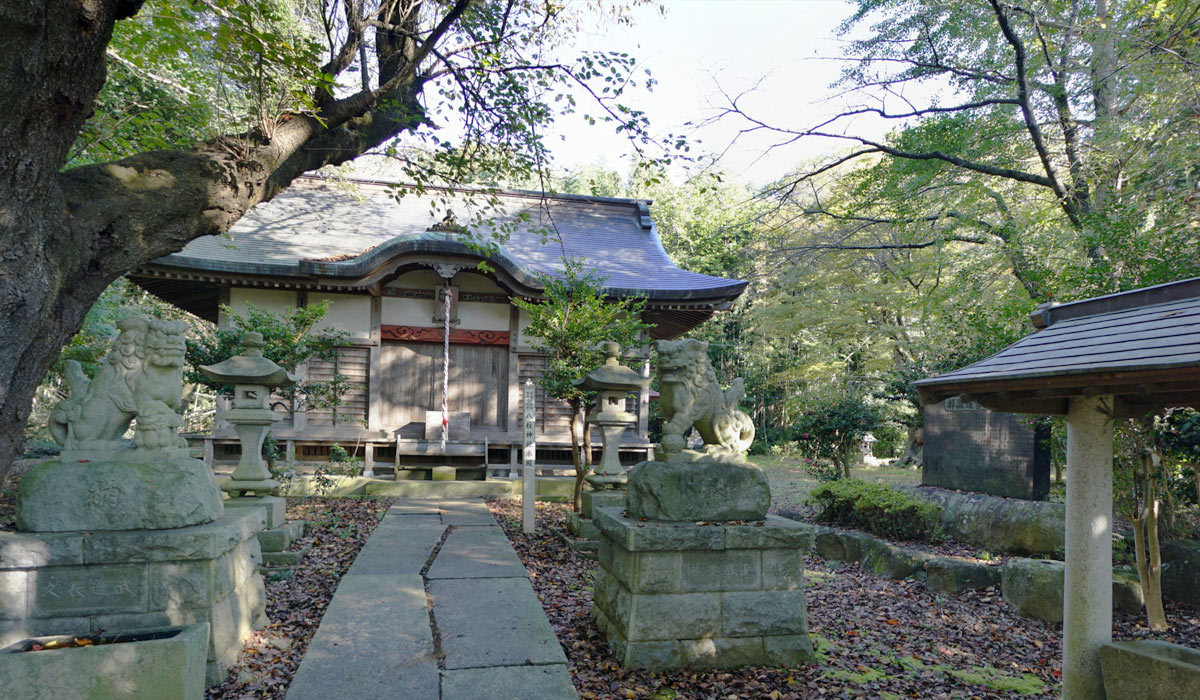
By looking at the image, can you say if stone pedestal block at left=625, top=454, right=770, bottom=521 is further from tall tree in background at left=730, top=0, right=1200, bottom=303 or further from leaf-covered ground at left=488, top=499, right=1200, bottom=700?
tall tree in background at left=730, top=0, right=1200, bottom=303

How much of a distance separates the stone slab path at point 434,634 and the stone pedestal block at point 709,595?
0.54 m

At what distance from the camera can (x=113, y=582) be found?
3088mm

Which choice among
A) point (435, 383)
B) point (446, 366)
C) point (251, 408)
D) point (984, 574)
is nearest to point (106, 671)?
point (251, 408)

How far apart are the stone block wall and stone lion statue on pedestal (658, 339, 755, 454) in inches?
109

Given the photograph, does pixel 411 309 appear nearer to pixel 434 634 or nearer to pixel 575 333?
pixel 575 333

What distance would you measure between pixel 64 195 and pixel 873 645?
18.8ft

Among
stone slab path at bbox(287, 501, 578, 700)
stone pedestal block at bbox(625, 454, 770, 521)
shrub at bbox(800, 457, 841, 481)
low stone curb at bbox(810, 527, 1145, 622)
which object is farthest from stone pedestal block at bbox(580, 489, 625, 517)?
shrub at bbox(800, 457, 841, 481)


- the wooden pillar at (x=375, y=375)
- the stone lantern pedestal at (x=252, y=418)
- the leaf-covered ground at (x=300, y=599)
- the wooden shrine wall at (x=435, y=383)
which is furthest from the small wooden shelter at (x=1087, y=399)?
the wooden pillar at (x=375, y=375)

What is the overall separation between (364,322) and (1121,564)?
11373 millimetres

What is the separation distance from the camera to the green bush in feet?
23.8

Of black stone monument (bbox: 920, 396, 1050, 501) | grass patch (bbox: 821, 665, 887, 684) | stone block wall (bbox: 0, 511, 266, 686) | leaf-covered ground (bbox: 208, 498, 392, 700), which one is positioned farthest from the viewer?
black stone monument (bbox: 920, 396, 1050, 501)

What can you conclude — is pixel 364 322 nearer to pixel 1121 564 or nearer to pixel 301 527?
pixel 301 527

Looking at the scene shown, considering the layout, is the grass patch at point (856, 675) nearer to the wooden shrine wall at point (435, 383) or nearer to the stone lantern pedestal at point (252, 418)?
the stone lantern pedestal at point (252, 418)

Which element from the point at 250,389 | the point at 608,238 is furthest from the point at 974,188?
the point at 250,389
